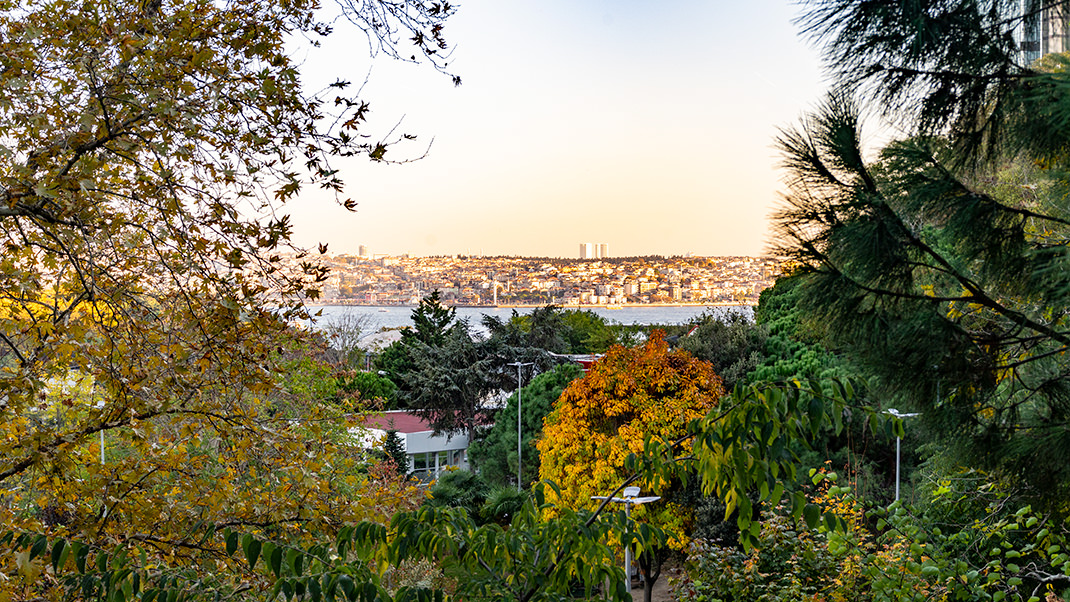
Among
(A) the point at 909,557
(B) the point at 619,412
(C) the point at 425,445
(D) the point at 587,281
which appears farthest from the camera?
(D) the point at 587,281

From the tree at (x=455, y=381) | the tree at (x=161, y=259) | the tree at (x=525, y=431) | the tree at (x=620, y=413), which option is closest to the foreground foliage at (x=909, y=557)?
the tree at (x=161, y=259)

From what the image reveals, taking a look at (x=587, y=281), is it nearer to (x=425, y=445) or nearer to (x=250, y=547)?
(x=425, y=445)

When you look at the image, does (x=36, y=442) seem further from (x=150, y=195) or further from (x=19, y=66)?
(x=19, y=66)

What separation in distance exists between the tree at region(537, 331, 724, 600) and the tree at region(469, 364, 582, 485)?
4.45 meters

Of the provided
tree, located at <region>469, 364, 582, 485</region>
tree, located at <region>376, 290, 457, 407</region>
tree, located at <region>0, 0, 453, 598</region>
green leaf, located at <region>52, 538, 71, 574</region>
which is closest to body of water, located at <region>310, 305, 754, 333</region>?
tree, located at <region>376, 290, 457, 407</region>

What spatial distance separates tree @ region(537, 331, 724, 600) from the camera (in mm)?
16188

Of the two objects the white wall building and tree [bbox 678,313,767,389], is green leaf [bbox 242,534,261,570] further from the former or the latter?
the white wall building

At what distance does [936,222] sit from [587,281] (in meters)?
53.7

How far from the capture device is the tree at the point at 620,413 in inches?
637

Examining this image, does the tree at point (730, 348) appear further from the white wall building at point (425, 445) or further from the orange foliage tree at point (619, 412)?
the white wall building at point (425, 445)

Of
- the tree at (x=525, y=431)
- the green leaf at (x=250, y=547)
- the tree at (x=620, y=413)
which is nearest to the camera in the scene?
the green leaf at (x=250, y=547)

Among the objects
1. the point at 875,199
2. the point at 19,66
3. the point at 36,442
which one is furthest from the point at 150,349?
the point at 875,199

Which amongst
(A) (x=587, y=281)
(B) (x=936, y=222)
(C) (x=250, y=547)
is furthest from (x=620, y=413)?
(A) (x=587, y=281)

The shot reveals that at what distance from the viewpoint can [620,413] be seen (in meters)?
16.8
